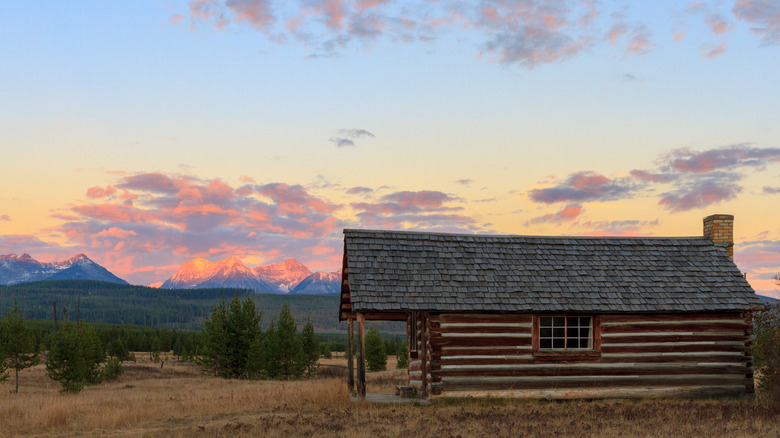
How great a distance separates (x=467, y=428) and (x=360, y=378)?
15.1ft

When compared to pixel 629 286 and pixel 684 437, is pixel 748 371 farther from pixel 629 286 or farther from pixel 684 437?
pixel 684 437

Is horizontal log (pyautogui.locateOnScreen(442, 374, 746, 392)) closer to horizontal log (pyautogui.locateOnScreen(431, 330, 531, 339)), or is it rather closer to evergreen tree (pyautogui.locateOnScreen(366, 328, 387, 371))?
horizontal log (pyautogui.locateOnScreen(431, 330, 531, 339))

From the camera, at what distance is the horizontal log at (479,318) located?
695 inches

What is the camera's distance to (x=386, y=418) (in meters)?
14.8

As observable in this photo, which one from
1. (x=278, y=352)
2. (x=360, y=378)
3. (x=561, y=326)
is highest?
(x=561, y=326)

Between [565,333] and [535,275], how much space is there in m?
1.83

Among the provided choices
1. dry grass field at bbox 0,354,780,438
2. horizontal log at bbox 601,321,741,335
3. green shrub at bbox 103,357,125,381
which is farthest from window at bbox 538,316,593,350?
green shrub at bbox 103,357,125,381

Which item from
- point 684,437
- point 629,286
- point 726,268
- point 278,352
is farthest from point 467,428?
point 278,352

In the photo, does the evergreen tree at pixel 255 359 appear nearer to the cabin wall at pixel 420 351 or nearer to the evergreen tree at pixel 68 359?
the evergreen tree at pixel 68 359

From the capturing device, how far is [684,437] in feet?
40.3

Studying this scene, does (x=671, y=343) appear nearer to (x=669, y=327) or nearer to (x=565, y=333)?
(x=669, y=327)

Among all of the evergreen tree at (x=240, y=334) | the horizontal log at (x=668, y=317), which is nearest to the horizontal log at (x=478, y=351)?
the horizontal log at (x=668, y=317)

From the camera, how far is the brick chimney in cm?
2148

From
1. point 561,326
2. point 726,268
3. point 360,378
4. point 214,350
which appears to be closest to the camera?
point 360,378
